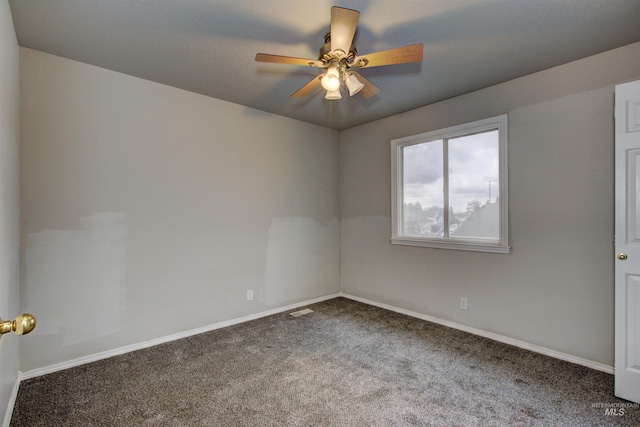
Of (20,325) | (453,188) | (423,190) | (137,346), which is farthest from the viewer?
(423,190)

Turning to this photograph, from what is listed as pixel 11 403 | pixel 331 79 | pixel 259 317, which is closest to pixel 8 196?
pixel 11 403

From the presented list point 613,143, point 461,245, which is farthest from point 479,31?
point 461,245

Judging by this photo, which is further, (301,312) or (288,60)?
(301,312)

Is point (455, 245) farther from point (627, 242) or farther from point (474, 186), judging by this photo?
point (627, 242)

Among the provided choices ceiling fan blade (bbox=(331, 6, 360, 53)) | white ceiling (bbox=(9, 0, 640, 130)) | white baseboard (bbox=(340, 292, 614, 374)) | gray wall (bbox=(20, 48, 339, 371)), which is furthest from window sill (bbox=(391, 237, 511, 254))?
ceiling fan blade (bbox=(331, 6, 360, 53))

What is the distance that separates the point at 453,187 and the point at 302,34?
2.31 metres

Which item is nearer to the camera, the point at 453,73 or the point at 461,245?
the point at 453,73

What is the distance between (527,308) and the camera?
2.80 metres

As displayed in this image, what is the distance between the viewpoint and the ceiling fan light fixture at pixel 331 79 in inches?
76.9

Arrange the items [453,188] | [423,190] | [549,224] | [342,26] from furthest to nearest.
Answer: [423,190] < [453,188] < [549,224] < [342,26]

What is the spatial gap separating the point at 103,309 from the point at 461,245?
3.48 metres

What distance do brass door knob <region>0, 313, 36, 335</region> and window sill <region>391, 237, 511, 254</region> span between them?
3302mm

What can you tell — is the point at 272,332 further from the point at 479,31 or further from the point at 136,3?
the point at 479,31

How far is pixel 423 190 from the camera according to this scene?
3748mm
